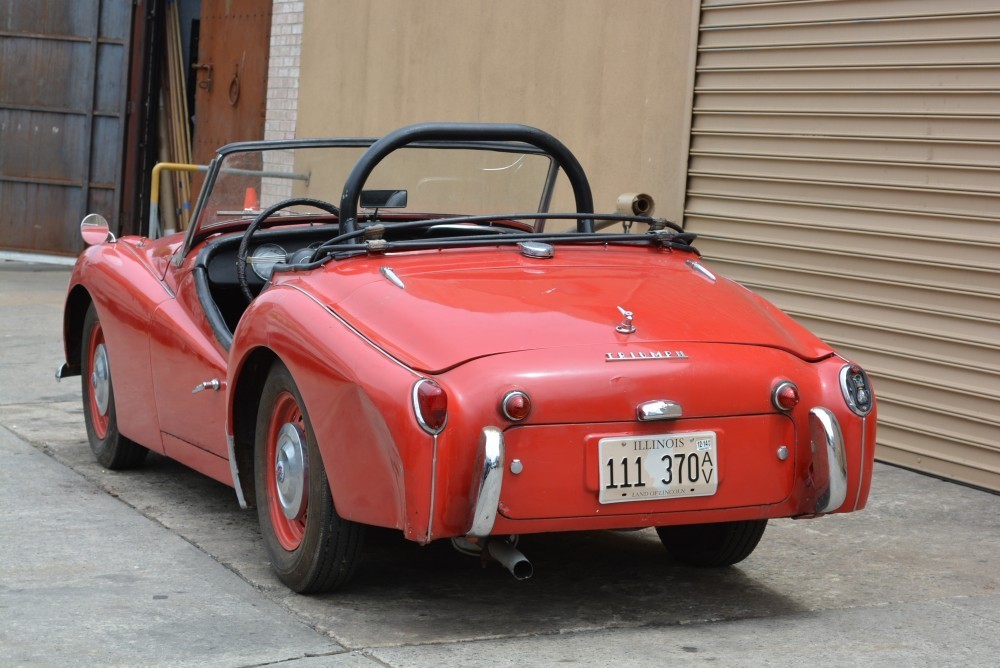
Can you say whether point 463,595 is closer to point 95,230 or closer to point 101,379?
point 101,379

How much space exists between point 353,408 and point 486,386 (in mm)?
400

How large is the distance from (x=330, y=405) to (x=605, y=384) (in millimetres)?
787

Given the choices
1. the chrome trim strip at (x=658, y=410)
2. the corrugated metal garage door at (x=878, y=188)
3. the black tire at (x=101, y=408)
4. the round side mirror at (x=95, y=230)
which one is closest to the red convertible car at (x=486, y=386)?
the chrome trim strip at (x=658, y=410)

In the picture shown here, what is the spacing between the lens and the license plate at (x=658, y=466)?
12.4 ft

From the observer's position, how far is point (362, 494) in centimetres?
385

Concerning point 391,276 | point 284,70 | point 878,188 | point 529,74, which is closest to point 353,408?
point 391,276

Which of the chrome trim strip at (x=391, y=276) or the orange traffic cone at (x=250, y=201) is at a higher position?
the orange traffic cone at (x=250, y=201)

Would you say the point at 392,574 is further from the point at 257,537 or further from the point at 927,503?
the point at 927,503

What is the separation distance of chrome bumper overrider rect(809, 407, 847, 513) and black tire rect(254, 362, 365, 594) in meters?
1.33

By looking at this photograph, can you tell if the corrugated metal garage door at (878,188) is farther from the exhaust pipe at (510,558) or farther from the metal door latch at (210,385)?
the metal door latch at (210,385)

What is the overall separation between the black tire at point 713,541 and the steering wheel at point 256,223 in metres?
1.69

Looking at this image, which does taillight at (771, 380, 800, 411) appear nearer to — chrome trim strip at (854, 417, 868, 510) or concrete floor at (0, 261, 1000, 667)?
chrome trim strip at (854, 417, 868, 510)

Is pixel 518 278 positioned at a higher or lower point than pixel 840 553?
higher

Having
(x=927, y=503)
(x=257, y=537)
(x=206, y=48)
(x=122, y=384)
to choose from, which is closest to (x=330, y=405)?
(x=257, y=537)
